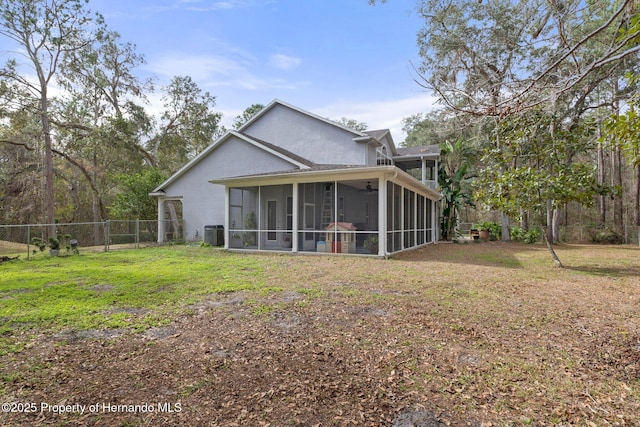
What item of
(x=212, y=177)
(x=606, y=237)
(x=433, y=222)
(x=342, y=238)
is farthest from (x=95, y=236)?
(x=606, y=237)

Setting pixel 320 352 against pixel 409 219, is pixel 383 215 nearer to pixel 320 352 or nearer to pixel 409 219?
pixel 409 219

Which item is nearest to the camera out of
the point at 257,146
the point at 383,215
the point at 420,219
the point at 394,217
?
the point at 383,215

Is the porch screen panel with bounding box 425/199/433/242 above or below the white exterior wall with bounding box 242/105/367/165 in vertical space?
below

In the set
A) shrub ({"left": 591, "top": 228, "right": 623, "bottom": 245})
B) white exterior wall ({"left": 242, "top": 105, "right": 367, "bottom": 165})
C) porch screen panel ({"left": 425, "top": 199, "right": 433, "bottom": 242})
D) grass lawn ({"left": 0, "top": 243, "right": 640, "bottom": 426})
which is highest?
white exterior wall ({"left": 242, "top": 105, "right": 367, "bottom": 165})

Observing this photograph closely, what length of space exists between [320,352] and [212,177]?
1408 centimetres

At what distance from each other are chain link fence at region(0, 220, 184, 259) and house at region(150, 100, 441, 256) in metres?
0.78

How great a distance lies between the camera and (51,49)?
1706 centimetres

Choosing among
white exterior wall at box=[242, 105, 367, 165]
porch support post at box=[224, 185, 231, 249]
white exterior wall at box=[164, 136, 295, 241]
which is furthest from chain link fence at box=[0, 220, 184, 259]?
white exterior wall at box=[242, 105, 367, 165]

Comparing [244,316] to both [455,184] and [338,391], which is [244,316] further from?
[455,184]

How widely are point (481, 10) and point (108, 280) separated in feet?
60.7

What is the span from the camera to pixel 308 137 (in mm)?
16609

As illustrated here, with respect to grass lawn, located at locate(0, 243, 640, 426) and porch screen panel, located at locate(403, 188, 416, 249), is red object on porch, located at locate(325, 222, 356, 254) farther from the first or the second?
grass lawn, located at locate(0, 243, 640, 426)

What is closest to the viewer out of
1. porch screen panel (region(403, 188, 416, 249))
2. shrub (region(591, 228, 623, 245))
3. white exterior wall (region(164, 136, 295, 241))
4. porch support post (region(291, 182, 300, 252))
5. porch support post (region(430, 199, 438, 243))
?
porch support post (region(291, 182, 300, 252))

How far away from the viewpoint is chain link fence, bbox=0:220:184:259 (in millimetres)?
12797
